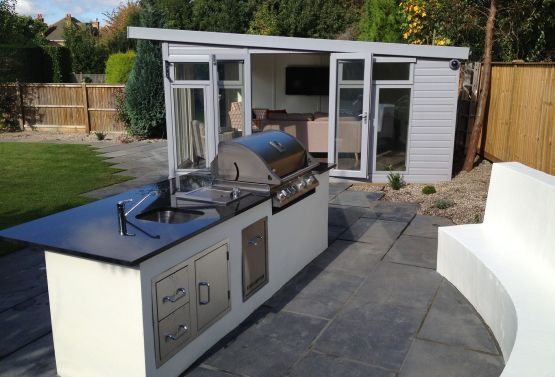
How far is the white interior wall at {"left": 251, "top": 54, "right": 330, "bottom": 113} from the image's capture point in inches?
541

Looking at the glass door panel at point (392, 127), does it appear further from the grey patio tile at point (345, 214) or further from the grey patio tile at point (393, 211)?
the grey patio tile at point (345, 214)

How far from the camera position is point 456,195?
806cm

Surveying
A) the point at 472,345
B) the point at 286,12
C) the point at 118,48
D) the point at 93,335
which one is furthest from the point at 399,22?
the point at 118,48

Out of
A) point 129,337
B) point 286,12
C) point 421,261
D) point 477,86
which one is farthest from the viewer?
point 286,12

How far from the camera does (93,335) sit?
3.28 metres

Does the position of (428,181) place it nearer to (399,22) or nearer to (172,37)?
(172,37)

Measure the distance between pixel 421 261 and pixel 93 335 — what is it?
12.0ft

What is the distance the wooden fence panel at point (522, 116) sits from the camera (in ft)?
24.9

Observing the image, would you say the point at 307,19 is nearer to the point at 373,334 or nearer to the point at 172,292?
the point at 373,334

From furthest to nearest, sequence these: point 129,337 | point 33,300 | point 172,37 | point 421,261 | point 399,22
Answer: point 399,22 → point 172,37 → point 421,261 → point 33,300 → point 129,337

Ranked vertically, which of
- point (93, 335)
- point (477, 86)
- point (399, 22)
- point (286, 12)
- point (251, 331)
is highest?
point (286, 12)

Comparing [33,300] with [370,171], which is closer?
[33,300]

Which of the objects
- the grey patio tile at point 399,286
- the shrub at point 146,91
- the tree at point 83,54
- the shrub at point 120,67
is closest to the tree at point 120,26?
the tree at point 83,54

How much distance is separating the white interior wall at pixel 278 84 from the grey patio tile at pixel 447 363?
1081cm
